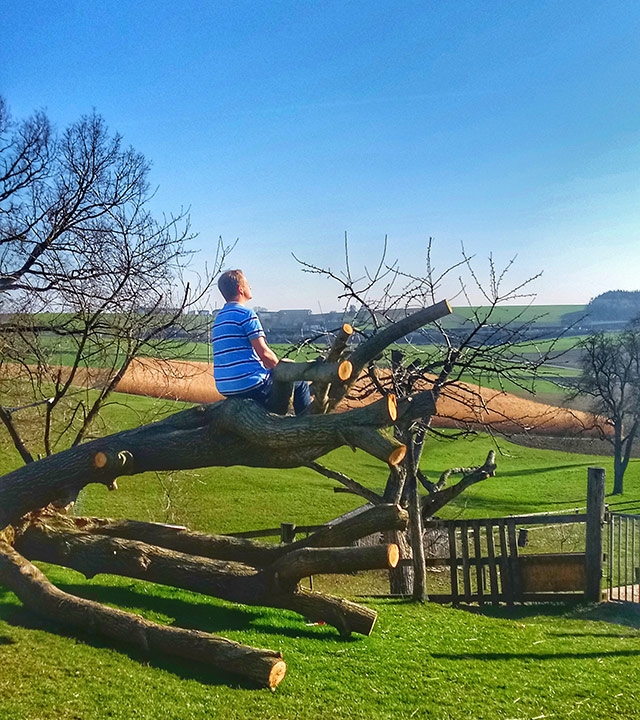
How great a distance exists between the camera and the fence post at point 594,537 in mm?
10336

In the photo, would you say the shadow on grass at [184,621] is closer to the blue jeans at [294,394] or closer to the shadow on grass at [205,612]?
the shadow on grass at [205,612]

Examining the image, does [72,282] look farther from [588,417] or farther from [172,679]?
[588,417]

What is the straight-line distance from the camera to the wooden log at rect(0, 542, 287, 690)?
5230 mm

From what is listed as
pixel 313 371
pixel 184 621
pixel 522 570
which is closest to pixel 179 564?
pixel 184 621

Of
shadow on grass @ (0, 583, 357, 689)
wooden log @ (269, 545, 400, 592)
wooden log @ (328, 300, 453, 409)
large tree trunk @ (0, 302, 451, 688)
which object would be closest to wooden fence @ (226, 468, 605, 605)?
shadow on grass @ (0, 583, 357, 689)

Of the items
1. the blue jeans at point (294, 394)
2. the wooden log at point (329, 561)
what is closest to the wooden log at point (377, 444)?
the blue jeans at point (294, 394)

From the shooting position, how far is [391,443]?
4996 mm

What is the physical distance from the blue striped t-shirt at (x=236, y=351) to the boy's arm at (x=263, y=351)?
0.13 feet

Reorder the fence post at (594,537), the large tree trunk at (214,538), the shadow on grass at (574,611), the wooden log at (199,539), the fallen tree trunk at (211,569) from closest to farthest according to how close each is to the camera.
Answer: the large tree trunk at (214,538), the fallen tree trunk at (211,569), the wooden log at (199,539), the shadow on grass at (574,611), the fence post at (594,537)

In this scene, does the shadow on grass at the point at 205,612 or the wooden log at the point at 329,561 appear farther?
the shadow on grass at the point at 205,612

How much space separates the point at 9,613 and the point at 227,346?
352 cm

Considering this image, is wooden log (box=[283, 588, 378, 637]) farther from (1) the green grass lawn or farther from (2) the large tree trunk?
(1) the green grass lawn

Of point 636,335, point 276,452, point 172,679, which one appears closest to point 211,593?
point 172,679

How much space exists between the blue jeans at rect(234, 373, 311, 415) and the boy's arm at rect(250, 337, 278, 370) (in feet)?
1.13
